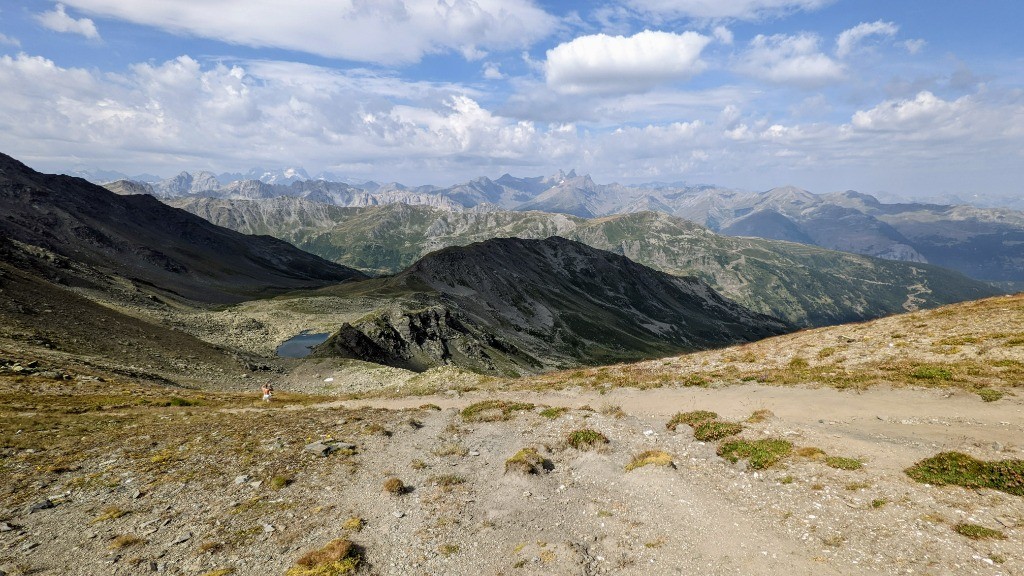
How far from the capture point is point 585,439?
81.0 feet

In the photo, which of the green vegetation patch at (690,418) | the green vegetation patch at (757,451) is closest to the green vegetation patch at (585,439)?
the green vegetation patch at (690,418)

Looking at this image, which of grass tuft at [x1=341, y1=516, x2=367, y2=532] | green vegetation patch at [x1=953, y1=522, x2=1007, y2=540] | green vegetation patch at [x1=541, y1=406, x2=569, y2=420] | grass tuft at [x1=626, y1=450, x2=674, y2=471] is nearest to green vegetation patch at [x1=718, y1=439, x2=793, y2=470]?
grass tuft at [x1=626, y1=450, x2=674, y2=471]

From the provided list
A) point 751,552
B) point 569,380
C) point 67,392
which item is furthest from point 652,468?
point 67,392

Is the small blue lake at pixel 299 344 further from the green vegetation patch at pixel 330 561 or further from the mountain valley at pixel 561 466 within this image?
the green vegetation patch at pixel 330 561

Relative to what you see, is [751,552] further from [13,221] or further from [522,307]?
[13,221]

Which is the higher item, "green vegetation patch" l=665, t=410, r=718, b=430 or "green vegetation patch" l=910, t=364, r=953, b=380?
"green vegetation patch" l=910, t=364, r=953, b=380

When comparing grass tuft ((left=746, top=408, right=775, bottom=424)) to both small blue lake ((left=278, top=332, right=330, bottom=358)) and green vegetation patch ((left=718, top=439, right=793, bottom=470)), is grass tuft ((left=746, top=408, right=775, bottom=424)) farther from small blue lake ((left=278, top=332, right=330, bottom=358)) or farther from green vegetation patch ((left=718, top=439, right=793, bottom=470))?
small blue lake ((left=278, top=332, right=330, bottom=358))

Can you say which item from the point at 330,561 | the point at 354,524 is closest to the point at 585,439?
the point at 354,524

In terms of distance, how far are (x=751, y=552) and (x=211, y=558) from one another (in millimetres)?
17939

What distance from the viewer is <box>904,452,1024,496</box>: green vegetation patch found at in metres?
15.8

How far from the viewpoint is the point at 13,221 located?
15775cm

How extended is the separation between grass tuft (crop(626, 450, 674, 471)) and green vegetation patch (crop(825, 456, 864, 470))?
6.49m

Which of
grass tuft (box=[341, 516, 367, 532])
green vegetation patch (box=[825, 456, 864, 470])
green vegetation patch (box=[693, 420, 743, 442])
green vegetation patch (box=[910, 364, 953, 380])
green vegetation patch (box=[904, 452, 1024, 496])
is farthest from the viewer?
green vegetation patch (box=[910, 364, 953, 380])

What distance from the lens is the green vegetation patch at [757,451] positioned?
20.2 metres
